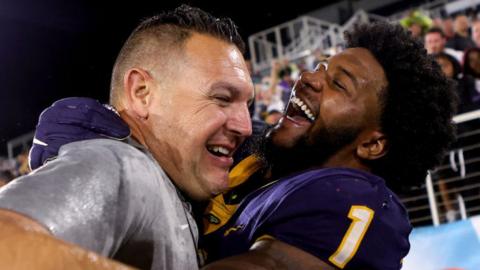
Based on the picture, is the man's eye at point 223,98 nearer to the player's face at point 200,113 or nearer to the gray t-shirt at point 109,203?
the player's face at point 200,113

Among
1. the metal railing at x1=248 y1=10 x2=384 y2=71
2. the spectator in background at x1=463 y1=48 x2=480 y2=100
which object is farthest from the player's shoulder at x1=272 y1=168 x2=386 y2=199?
the metal railing at x1=248 y1=10 x2=384 y2=71

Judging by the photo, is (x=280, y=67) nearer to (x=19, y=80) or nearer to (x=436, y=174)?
(x=436, y=174)

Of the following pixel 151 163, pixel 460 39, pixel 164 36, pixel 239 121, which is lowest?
pixel 460 39

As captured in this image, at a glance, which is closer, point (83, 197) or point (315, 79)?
point (83, 197)

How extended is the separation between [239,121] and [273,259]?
386mm

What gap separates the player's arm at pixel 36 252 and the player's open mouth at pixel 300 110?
1.58 metres

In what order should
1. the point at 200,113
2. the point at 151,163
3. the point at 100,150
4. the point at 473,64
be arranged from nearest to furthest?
the point at 100,150 → the point at 151,163 → the point at 200,113 → the point at 473,64

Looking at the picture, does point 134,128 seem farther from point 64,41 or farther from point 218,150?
point 64,41

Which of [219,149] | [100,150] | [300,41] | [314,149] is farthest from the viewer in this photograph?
[300,41]

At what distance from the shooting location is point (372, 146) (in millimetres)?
2246

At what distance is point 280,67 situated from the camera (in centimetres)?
934

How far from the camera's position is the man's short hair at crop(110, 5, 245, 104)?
1.59m

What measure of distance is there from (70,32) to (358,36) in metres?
15.0

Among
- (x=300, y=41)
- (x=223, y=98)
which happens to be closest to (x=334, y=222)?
(x=223, y=98)
